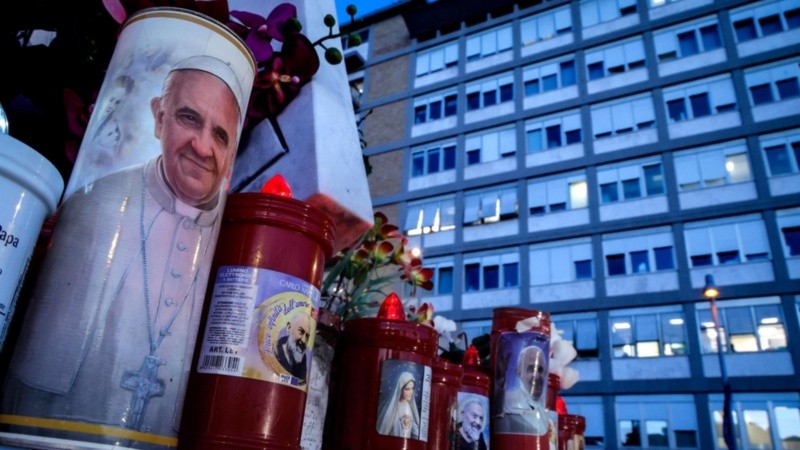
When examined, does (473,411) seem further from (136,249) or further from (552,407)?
(136,249)

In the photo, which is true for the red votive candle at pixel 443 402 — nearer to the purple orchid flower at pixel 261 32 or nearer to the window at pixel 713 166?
the purple orchid flower at pixel 261 32

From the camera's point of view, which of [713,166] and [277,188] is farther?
[713,166]

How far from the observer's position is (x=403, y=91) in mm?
20594

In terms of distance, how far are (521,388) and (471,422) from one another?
18 cm

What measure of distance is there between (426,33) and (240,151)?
20.9 m

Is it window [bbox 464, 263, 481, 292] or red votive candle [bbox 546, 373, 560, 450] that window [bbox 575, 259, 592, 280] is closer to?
window [bbox 464, 263, 481, 292]

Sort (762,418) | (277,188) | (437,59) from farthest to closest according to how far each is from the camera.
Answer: (437,59) < (762,418) < (277,188)

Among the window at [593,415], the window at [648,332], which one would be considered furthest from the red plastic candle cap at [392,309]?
the window at [648,332]

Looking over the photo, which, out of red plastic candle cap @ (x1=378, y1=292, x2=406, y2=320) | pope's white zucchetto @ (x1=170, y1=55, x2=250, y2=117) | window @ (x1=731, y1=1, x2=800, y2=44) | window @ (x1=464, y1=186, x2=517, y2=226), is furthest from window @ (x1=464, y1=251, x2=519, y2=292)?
pope's white zucchetto @ (x1=170, y1=55, x2=250, y2=117)

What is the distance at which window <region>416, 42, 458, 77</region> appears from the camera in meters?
20.0

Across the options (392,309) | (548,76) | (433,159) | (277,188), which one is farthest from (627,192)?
(277,188)

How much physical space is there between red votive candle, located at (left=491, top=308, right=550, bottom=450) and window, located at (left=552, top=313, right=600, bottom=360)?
13592 mm

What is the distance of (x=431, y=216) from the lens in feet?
59.4

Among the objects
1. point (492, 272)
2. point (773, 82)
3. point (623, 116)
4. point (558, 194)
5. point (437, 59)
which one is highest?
point (437, 59)
